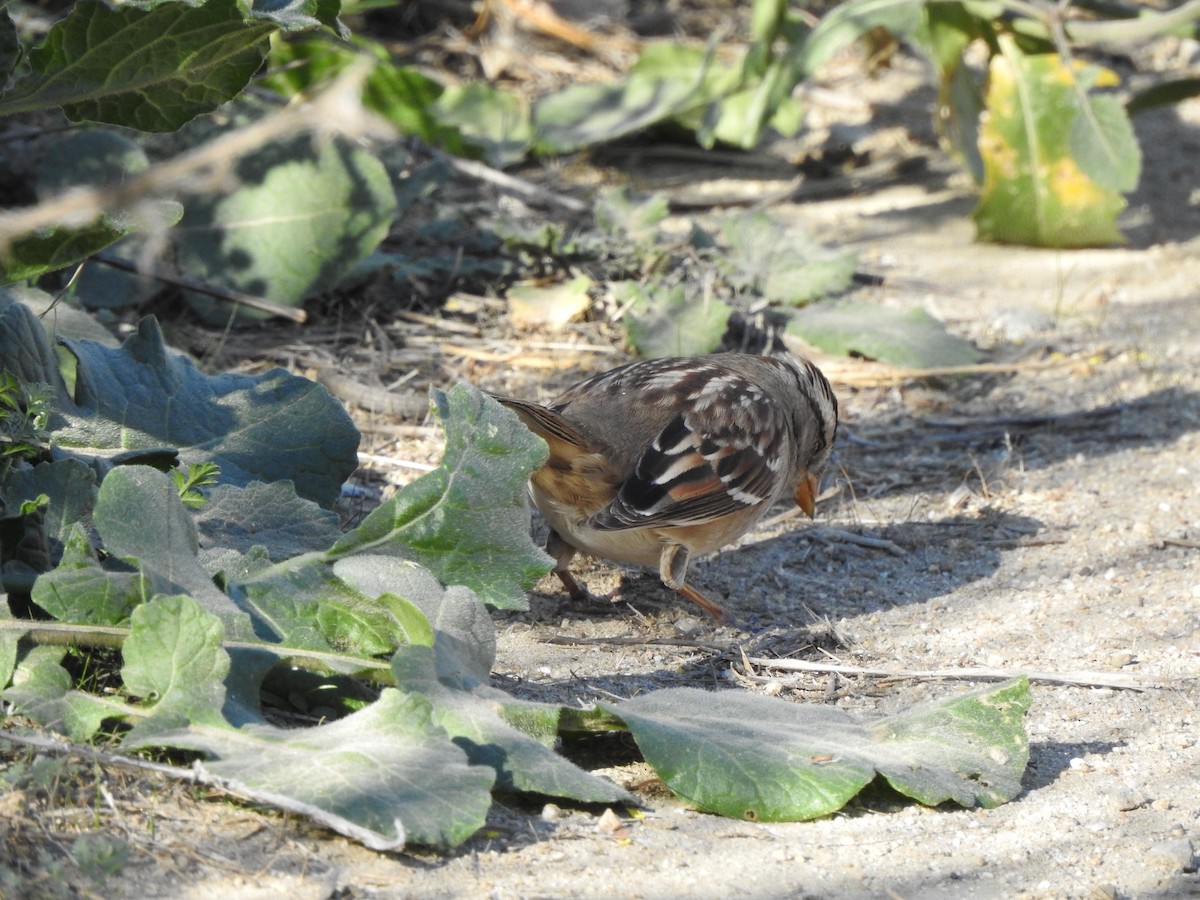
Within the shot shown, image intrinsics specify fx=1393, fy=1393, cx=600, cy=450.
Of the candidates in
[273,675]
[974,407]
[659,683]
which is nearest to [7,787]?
[273,675]

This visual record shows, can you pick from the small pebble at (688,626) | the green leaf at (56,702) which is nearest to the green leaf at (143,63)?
the green leaf at (56,702)

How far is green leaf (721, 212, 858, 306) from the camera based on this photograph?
19.6 ft

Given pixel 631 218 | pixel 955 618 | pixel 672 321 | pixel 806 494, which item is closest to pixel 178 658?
pixel 955 618

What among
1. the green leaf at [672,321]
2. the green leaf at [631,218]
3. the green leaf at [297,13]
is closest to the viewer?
the green leaf at [297,13]

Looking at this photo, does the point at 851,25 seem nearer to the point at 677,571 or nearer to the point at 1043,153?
the point at 1043,153

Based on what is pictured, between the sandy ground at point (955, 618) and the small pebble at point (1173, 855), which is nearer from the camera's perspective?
the sandy ground at point (955, 618)

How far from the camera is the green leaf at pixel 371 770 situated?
2.33 m

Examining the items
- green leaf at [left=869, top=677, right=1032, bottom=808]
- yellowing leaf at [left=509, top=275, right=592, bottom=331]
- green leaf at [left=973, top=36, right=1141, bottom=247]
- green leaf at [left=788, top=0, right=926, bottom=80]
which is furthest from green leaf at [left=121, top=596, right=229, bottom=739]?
green leaf at [left=973, top=36, right=1141, bottom=247]

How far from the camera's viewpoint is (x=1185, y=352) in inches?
237

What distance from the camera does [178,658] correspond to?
8.36 ft

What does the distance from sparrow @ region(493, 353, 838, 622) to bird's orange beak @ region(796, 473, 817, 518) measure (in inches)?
3.3

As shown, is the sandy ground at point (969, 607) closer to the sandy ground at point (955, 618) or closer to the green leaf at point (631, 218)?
the sandy ground at point (955, 618)

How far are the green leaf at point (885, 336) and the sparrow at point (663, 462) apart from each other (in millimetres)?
1131

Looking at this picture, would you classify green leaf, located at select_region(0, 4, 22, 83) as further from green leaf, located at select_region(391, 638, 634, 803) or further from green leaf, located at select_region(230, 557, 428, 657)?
green leaf, located at select_region(391, 638, 634, 803)
